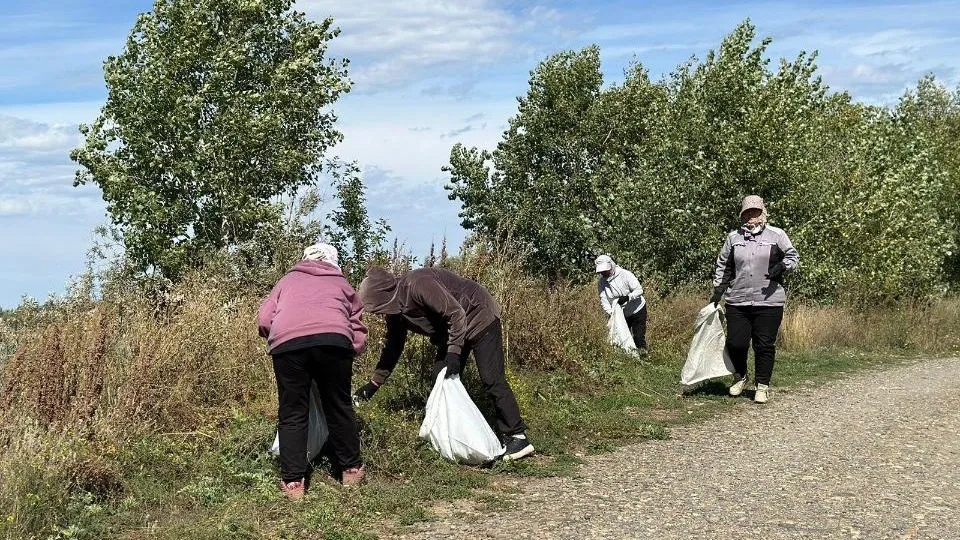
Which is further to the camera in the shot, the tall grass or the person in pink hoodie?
the person in pink hoodie

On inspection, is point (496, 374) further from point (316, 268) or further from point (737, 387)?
point (737, 387)

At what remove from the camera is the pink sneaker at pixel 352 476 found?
645cm

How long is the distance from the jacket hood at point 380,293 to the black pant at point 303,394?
28.2 inches

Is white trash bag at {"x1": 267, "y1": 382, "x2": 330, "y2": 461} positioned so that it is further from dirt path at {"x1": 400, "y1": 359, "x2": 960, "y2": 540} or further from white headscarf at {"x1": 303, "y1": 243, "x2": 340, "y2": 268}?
dirt path at {"x1": 400, "y1": 359, "x2": 960, "y2": 540}

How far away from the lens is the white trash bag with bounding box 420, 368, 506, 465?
6.96 m

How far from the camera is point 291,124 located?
31516 millimetres

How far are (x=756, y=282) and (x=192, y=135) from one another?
23189 millimetres

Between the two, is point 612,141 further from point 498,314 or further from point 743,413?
point 498,314

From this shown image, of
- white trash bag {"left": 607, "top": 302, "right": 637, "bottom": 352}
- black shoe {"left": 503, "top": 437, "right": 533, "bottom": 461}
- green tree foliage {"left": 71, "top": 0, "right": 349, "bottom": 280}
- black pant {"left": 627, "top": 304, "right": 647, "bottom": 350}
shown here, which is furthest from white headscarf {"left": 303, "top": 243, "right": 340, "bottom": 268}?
green tree foliage {"left": 71, "top": 0, "right": 349, "bottom": 280}

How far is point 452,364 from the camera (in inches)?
275

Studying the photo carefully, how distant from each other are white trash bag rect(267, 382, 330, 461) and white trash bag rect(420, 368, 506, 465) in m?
0.88

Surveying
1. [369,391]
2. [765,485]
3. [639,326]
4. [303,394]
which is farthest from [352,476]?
[639,326]

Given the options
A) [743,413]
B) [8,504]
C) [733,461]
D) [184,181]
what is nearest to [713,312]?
[743,413]

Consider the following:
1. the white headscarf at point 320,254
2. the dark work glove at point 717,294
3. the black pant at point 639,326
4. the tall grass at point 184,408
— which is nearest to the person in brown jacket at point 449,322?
the white headscarf at point 320,254
